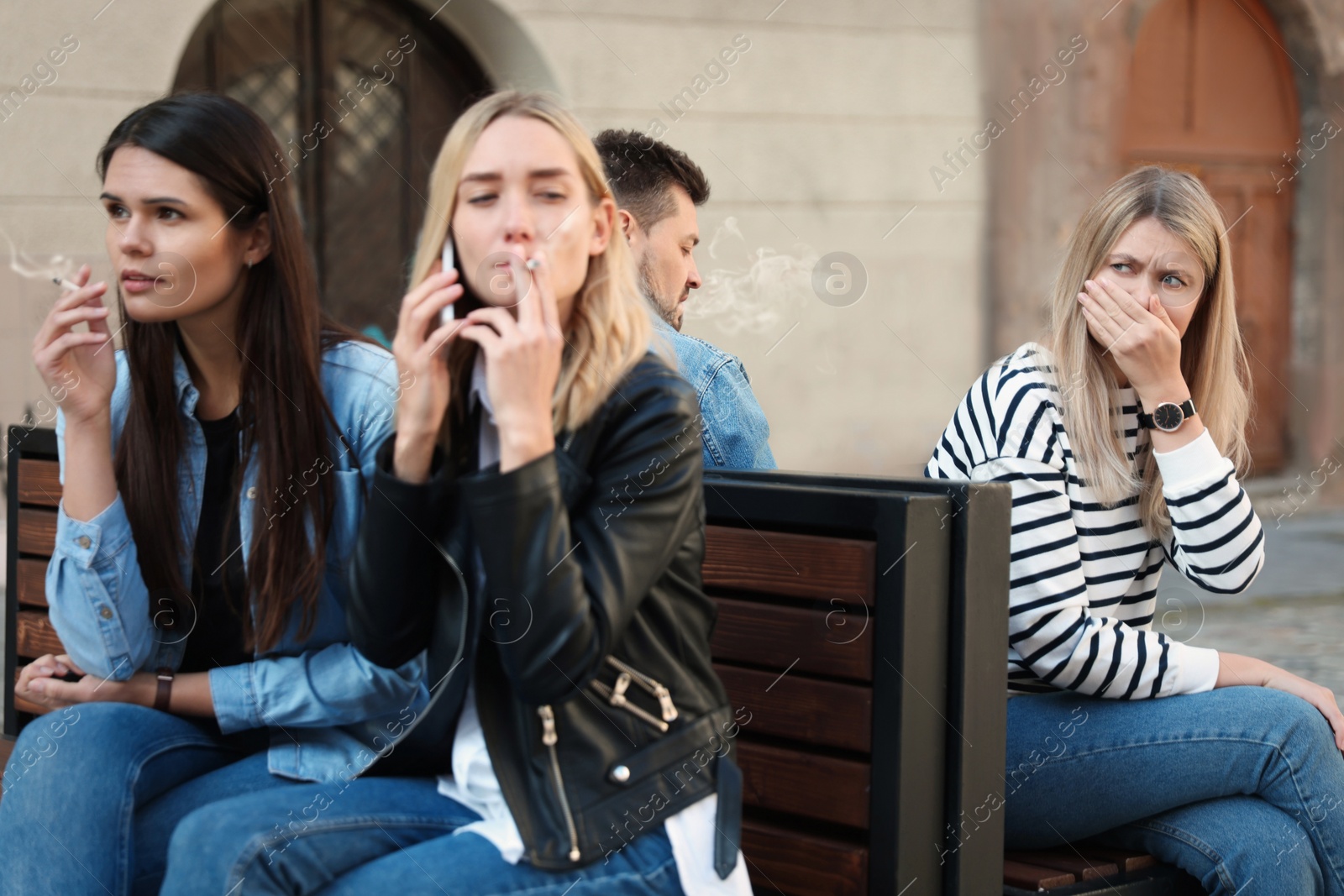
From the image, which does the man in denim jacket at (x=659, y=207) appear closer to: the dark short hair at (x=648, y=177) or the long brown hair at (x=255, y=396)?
the dark short hair at (x=648, y=177)

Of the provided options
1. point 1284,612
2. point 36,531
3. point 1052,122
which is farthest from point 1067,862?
point 1052,122

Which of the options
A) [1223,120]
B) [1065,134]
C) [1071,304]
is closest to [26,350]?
[1071,304]

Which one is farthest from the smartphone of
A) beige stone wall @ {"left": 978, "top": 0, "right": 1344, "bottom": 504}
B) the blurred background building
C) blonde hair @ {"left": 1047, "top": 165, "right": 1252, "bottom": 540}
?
beige stone wall @ {"left": 978, "top": 0, "right": 1344, "bottom": 504}

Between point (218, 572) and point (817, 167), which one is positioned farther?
point (817, 167)

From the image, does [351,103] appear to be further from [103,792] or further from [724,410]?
[103,792]

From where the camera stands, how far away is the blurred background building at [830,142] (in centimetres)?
673

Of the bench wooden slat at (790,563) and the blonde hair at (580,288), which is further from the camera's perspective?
the bench wooden slat at (790,563)

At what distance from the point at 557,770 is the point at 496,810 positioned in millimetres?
130

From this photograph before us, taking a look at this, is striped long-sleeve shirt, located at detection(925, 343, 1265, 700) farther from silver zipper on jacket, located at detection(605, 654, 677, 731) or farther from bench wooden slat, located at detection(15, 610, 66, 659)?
bench wooden slat, located at detection(15, 610, 66, 659)

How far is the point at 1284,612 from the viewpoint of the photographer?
7070 mm

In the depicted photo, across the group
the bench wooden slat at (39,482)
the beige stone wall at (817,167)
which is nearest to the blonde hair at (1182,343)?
the bench wooden slat at (39,482)

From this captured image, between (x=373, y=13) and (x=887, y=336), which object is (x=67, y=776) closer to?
(x=373, y=13)

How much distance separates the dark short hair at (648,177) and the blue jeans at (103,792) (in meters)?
1.63

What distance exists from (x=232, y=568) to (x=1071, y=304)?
155cm
